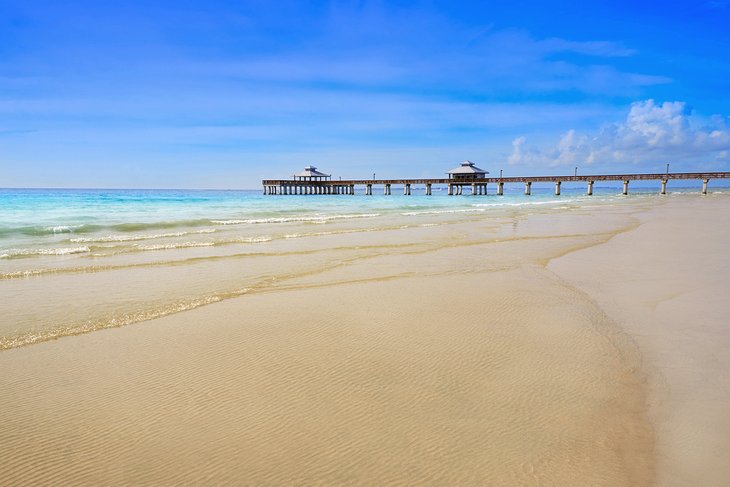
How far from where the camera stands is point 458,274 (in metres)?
7.95

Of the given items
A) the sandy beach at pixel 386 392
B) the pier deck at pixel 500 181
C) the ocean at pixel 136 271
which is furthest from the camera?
the pier deck at pixel 500 181

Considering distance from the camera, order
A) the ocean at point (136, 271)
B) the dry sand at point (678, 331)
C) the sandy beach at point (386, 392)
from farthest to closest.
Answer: the ocean at point (136, 271)
the dry sand at point (678, 331)
the sandy beach at point (386, 392)

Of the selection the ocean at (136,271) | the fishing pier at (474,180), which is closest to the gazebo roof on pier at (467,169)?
the fishing pier at (474,180)

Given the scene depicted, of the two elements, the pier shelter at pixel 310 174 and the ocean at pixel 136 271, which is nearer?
the ocean at pixel 136 271

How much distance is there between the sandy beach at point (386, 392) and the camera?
2.47 meters

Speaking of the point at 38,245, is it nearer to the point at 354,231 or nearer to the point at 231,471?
the point at 354,231

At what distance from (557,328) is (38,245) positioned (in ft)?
44.1

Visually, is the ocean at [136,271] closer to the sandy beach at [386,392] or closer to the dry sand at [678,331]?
the sandy beach at [386,392]

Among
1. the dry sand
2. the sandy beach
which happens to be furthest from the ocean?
the dry sand

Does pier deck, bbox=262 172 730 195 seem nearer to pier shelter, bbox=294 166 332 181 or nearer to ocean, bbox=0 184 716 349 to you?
pier shelter, bbox=294 166 332 181

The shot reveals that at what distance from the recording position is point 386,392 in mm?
3324

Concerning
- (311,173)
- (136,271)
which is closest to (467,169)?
(311,173)

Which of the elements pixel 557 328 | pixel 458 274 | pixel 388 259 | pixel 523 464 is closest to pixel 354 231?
pixel 388 259

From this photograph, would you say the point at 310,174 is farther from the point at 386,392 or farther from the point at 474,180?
the point at 386,392
